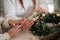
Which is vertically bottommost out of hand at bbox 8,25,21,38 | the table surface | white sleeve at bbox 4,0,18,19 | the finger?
the table surface

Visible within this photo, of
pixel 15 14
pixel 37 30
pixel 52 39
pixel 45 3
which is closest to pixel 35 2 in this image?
pixel 45 3

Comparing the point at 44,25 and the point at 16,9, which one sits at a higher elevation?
the point at 16,9

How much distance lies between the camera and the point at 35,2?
1.16m

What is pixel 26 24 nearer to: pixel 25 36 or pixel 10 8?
pixel 25 36

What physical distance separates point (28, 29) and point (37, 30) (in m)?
0.09

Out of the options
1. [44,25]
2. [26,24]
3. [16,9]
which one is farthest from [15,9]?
[44,25]

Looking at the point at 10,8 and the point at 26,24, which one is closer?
the point at 26,24

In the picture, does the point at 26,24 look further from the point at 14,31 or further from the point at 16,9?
the point at 16,9

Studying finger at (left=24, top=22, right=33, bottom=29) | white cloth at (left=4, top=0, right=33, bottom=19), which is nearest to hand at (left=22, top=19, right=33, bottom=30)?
finger at (left=24, top=22, right=33, bottom=29)

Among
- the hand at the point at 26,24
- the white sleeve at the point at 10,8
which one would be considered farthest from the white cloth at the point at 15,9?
the hand at the point at 26,24

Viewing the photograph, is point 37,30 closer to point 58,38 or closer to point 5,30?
point 5,30

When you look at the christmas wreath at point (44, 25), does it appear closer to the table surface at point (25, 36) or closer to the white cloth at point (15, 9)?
the table surface at point (25, 36)

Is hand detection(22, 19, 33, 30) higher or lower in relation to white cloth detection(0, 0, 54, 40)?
lower

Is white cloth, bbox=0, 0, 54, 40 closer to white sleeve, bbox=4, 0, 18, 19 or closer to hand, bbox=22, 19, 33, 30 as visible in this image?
white sleeve, bbox=4, 0, 18, 19
